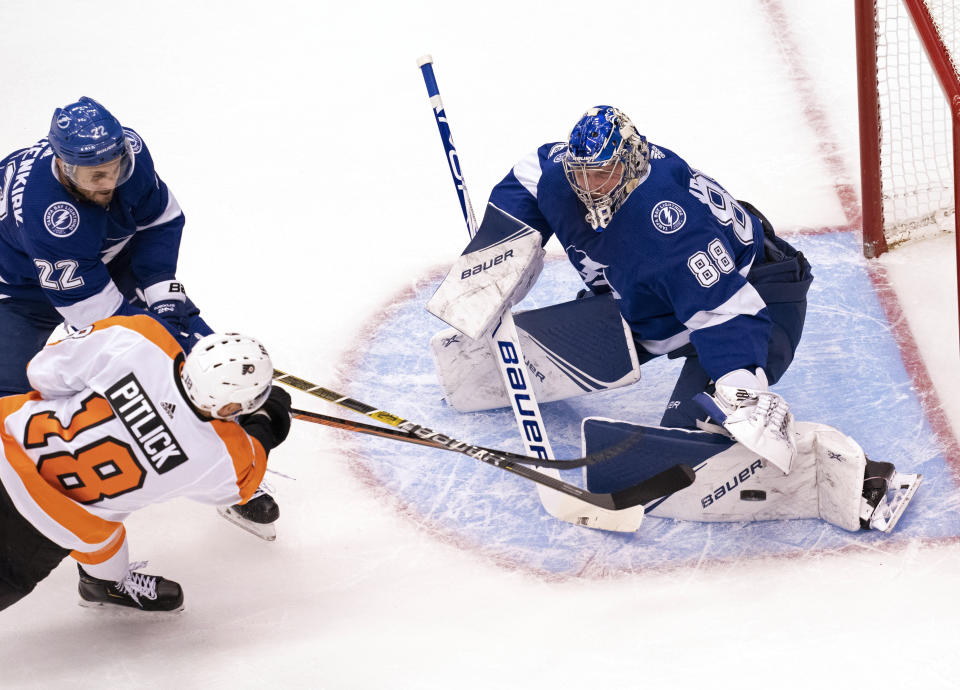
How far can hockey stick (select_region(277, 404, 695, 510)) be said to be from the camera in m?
3.17

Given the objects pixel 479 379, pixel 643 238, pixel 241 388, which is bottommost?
pixel 479 379

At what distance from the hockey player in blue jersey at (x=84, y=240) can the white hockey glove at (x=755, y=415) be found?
1331 mm

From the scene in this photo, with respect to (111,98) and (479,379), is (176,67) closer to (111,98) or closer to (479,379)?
(111,98)

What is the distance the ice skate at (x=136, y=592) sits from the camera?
3.23 meters

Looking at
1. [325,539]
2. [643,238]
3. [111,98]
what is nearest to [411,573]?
[325,539]

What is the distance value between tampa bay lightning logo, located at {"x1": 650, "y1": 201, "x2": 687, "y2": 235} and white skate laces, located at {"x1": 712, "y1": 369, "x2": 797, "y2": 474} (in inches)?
16.5

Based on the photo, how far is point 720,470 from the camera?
3.22 meters

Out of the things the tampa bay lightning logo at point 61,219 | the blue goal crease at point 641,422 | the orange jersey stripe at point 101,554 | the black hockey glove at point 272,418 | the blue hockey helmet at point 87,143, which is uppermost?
the blue hockey helmet at point 87,143

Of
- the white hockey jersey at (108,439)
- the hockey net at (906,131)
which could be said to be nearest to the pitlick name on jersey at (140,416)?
the white hockey jersey at (108,439)

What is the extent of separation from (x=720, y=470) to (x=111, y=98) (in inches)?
147

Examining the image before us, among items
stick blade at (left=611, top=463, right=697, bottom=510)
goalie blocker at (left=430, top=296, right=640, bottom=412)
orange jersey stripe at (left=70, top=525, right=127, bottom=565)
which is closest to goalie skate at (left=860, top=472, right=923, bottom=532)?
stick blade at (left=611, top=463, right=697, bottom=510)

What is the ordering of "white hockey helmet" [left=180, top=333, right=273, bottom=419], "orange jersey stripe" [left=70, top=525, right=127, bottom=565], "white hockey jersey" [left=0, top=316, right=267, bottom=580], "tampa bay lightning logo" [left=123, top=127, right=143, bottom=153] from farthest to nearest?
1. "tampa bay lightning logo" [left=123, top=127, right=143, bottom=153]
2. "orange jersey stripe" [left=70, top=525, right=127, bottom=565]
3. "white hockey jersey" [left=0, top=316, right=267, bottom=580]
4. "white hockey helmet" [left=180, top=333, right=273, bottom=419]

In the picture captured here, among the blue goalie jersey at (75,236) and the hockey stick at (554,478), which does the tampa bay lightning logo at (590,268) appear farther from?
the blue goalie jersey at (75,236)

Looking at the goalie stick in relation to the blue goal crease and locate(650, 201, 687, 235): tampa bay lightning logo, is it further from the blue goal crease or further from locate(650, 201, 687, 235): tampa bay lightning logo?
locate(650, 201, 687, 235): tampa bay lightning logo
